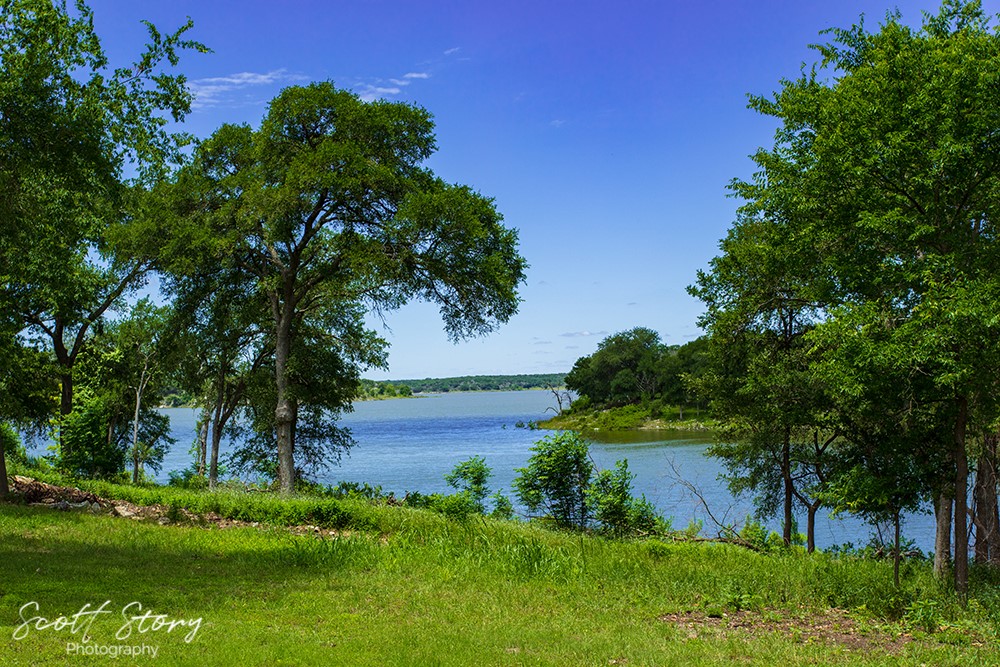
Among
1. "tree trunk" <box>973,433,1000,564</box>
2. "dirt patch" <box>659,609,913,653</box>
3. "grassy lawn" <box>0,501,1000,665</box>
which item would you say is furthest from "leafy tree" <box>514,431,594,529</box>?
"tree trunk" <box>973,433,1000,564</box>

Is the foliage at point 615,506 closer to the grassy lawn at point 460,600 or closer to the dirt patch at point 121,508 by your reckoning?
the grassy lawn at point 460,600

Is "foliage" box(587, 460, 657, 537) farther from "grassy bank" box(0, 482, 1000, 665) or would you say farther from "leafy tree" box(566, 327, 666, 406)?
"leafy tree" box(566, 327, 666, 406)

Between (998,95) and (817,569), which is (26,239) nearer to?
(817,569)

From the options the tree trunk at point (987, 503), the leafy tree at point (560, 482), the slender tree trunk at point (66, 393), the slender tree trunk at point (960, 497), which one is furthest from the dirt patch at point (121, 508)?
the tree trunk at point (987, 503)

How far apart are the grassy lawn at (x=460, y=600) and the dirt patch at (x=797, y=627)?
0.11 feet

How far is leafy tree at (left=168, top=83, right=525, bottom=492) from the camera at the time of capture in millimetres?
19766

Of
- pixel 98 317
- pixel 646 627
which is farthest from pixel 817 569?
pixel 98 317

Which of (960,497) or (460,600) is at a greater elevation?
(960,497)

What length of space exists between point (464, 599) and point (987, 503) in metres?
12.0

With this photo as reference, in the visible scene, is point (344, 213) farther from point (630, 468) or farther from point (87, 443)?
point (630, 468)

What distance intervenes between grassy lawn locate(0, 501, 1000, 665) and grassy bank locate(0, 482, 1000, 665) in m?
0.03

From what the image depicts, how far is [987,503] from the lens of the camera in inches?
616

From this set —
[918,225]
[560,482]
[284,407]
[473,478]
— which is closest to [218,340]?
[284,407]

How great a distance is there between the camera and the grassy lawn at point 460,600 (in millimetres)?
7078
